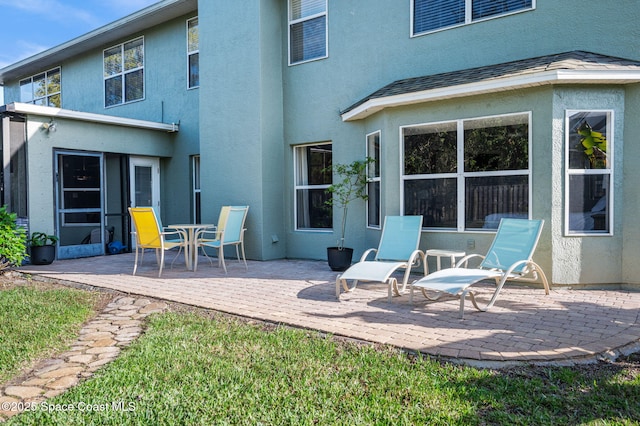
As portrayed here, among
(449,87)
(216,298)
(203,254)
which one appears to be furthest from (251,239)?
(449,87)

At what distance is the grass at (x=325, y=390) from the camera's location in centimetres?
287

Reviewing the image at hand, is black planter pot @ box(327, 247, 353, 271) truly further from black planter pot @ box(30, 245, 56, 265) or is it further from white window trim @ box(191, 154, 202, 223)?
black planter pot @ box(30, 245, 56, 265)

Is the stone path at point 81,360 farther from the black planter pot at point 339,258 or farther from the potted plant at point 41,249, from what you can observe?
the potted plant at point 41,249

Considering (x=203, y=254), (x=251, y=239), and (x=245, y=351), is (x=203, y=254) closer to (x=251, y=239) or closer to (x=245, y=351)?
(x=251, y=239)

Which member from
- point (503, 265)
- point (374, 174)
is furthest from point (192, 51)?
point (503, 265)

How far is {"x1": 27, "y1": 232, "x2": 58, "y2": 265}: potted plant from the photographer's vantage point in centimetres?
935

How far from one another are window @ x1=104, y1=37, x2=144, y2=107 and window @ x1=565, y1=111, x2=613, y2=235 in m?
11.8

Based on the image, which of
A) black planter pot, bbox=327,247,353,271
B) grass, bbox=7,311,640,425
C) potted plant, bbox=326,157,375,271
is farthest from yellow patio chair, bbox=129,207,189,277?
grass, bbox=7,311,640,425

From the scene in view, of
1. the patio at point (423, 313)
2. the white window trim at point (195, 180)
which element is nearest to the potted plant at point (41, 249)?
the patio at point (423, 313)

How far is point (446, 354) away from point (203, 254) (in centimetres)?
831

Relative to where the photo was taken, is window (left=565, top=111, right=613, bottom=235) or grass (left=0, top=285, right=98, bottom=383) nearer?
grass (left=0, top=285, right=98, bottom=383)

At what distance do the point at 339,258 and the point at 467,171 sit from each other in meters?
2.72

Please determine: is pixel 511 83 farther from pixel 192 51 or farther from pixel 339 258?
pixel 192 51

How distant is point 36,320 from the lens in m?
5.02
